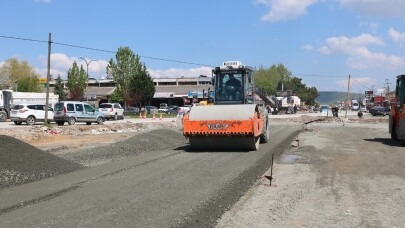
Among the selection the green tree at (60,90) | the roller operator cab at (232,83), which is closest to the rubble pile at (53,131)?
the roller operator cab at (232,83)

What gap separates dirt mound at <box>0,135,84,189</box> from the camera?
396 inches

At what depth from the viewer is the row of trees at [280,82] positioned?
10938cm

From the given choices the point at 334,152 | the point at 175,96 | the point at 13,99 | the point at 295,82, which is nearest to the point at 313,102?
the point at 295,82

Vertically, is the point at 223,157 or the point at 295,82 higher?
the point at 295,82

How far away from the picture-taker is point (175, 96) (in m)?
101

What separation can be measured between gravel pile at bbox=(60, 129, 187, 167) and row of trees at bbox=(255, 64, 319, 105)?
7911 cm

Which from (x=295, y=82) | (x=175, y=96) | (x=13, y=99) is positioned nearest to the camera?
(x=13, y=99)

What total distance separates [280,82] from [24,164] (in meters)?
121

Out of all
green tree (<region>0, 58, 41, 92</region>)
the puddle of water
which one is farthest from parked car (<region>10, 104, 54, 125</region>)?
green tree (<region>0, 58, 41, 92</region>)

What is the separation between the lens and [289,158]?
14312 millimetres

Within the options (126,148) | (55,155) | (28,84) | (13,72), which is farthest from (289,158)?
(13,72)

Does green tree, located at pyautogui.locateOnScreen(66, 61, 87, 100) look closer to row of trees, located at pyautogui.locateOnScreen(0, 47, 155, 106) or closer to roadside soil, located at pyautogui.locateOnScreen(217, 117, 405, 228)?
row of trees, located at pyautogui.locateOnScreen(0, 47, 155, 106)

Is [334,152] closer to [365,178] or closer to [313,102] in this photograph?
[365,178]

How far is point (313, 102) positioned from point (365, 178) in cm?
15064
